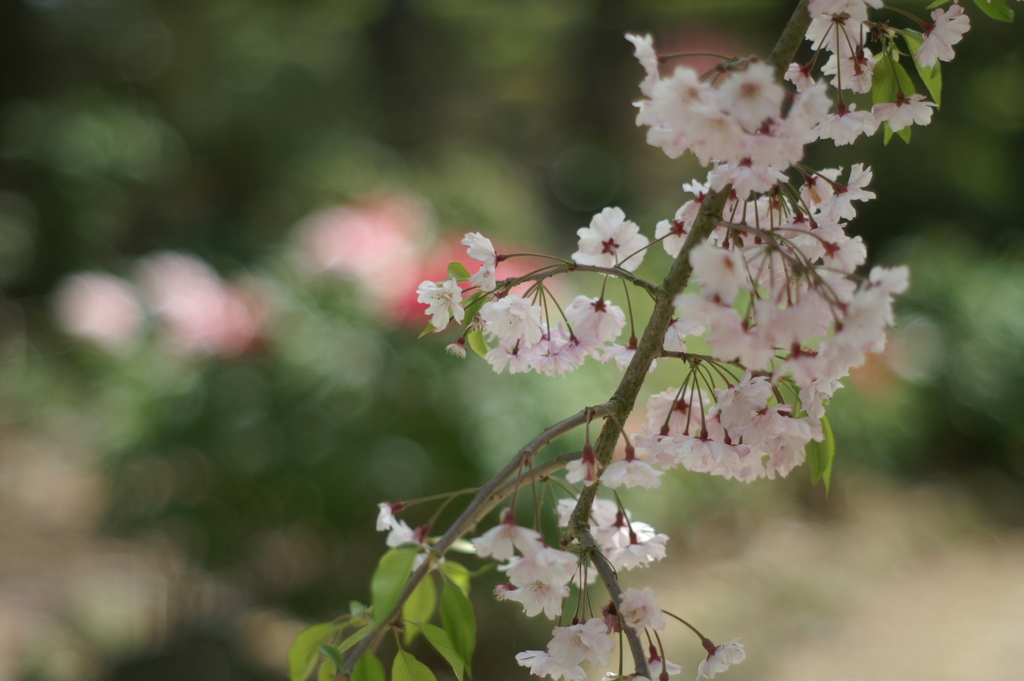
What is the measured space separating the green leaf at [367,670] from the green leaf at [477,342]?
0.11 m

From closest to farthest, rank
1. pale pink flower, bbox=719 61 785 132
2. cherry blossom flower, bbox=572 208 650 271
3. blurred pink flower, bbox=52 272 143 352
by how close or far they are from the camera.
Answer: pale pink flower, bbox=719 61 785 132 < cherry blossom flower, bbox=572 208 650 271 < blurred pink flower, bbox=52 272 143 352

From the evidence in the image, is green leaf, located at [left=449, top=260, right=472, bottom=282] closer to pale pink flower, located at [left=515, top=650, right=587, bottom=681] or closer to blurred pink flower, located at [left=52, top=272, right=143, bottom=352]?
pale pink flower, located at [left=515, top=650, right=587, bottom=681]

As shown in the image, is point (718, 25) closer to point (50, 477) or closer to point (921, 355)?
point (921, 355)

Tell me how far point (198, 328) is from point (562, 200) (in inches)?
106

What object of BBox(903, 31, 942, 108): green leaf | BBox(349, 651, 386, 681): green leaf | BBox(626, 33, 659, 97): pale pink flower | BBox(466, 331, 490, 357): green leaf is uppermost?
BBox(903, 31, 942, 108): green leaf

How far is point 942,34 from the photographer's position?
245 mm

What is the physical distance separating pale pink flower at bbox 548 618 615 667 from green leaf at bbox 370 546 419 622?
5 cm

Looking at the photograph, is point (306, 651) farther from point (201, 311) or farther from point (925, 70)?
point (201, 311)

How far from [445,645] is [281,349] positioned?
939mm

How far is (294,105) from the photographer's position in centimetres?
282

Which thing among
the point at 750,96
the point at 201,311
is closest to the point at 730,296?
the point at 750,96

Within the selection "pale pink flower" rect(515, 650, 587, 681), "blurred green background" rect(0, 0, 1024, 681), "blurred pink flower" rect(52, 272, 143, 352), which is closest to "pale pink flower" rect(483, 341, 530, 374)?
"pale pink flower" rect(515, 650, 587, 681)

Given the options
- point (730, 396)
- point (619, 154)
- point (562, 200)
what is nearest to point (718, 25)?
point (619, 154)

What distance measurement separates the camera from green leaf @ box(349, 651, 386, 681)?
0.22m
